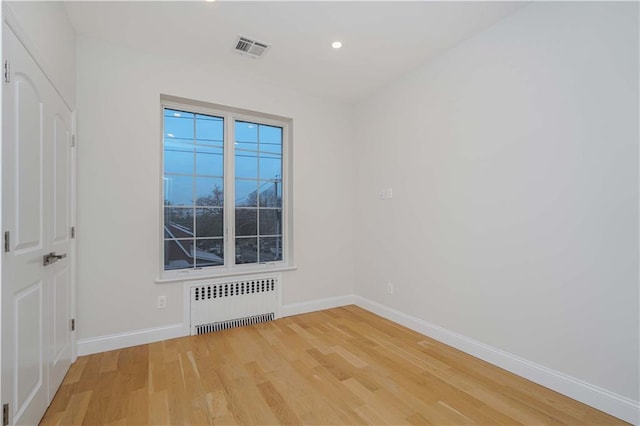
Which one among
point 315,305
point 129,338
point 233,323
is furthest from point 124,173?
point 315,305

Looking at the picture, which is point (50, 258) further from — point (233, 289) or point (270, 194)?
point (270, 194)

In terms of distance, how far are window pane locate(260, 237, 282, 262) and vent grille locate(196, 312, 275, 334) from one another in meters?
0.66

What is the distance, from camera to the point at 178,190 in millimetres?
3223

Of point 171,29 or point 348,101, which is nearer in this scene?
point 171,29

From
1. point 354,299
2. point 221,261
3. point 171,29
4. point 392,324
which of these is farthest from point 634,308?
point 171,29

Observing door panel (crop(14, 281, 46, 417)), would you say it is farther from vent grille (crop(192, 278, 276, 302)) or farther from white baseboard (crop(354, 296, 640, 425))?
white baseboard (crop(354, 296, 640, 425))

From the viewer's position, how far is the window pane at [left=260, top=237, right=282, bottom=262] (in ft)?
12.2

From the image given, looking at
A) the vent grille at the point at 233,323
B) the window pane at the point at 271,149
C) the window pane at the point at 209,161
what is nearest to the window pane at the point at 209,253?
the vent grille at the point at 233,323

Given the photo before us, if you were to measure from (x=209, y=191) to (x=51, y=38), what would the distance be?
1737 millimetres

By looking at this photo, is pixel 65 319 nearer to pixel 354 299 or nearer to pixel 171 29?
pixel 171 29

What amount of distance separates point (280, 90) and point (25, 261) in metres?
2.91

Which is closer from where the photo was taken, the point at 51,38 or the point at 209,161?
the point at 51,38

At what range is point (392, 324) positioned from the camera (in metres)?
3.38

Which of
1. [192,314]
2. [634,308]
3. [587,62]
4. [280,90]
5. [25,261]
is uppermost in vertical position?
[280,90]
